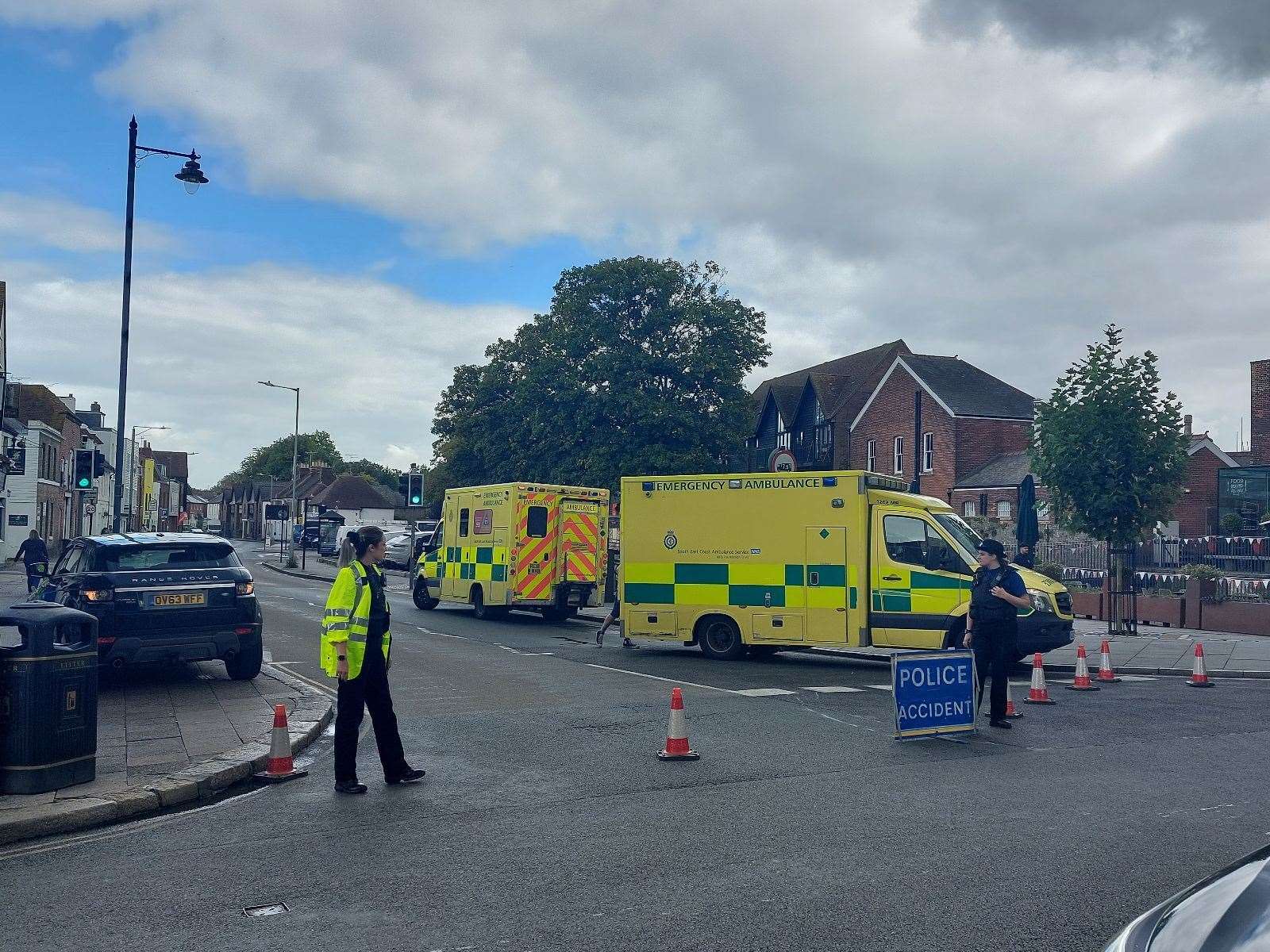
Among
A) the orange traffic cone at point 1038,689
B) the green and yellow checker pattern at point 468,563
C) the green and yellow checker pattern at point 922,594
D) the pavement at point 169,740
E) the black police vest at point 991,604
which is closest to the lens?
the pavement at point 169,740

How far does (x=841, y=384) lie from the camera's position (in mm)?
60750

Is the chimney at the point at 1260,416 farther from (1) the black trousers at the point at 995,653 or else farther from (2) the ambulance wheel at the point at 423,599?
(1) the black trousers at the point at 995,653

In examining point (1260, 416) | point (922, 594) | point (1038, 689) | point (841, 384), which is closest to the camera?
point (1038, 689)

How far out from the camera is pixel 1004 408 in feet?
156

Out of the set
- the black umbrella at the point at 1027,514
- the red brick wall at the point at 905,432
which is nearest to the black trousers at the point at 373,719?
the black umbrella at the point at 1027,514

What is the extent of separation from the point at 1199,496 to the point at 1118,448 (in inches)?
993

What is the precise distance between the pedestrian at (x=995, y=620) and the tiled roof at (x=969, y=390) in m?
36.8

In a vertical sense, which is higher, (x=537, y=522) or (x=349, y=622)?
(x=537, y=522)

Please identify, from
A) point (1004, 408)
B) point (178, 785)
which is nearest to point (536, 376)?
point (1004, 408)

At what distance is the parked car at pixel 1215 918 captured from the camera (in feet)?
7.60

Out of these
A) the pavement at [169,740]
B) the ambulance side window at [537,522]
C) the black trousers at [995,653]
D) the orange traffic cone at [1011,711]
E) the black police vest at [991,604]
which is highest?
the ambulance side window at [537,522]

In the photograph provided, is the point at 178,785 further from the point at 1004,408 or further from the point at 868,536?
the point at 1004,408

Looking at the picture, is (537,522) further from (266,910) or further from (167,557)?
(266,910)

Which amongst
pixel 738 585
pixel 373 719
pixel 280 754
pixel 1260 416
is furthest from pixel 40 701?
pixel 1260 416
